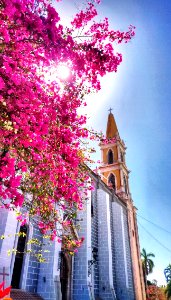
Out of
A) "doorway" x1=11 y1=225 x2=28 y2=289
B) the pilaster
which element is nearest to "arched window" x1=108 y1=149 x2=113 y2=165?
the pilaster

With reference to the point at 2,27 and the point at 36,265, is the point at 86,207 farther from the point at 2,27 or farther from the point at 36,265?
the point at 2,27

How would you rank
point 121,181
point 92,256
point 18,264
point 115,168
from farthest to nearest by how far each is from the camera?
point 115,168
point 121,181
point 92,256
point 18,264

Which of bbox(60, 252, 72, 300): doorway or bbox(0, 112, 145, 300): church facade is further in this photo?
bbox(60, 252, 72, 300): doorway

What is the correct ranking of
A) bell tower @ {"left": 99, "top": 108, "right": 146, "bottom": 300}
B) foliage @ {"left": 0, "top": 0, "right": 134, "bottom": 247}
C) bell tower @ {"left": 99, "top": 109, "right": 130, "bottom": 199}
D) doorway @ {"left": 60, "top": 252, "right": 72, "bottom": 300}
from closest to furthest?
foliage @ {"left": 0, "top": 0, "right": 134, "bottom": 247}
doorway @ {"left": 60, "top": 252, "right": 72, "bottom": 300}
bell tower @ {"left": 99, "top": 108, "right": 146, "bottom": 300}
bell tower @ {"left": 99, "top": 109, "right": 130, "bottom": 199}

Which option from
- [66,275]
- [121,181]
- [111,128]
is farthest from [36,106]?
[111,128]

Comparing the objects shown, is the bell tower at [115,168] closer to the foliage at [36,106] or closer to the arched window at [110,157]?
the arched window at [110,157]

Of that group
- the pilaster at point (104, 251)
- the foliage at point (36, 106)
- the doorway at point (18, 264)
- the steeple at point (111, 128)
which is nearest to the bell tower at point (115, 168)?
the steeple at point (111, 128)

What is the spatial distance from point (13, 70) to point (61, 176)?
3511 millimetres

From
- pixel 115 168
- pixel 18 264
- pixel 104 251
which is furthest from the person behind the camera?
pixel 115 168

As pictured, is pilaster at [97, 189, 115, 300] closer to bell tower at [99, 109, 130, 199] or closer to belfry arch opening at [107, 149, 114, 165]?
bell tower at [99, 109, 130, 199]

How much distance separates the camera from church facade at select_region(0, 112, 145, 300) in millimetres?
10092

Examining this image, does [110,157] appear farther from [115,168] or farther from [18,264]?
[18,264]

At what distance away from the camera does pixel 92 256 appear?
15812 millimetres

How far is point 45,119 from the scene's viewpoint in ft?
18.4
